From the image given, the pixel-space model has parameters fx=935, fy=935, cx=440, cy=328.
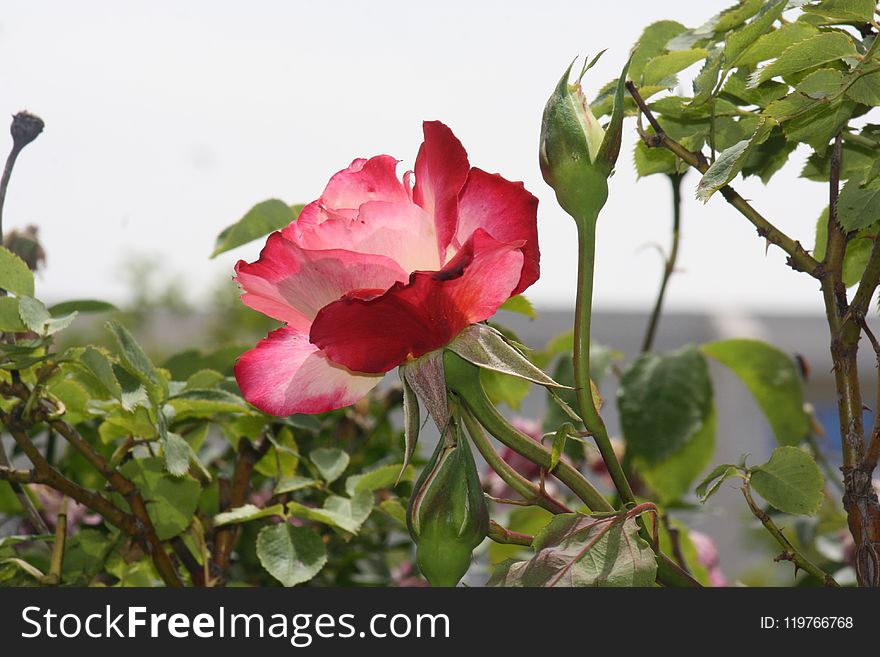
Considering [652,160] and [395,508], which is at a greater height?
[652,160]

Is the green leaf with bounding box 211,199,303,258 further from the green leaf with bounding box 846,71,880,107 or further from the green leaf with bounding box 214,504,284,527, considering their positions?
the green leaf with bounding box 846,71,880,107

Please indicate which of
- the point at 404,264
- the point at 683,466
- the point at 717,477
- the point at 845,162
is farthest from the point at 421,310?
the point at 683,466

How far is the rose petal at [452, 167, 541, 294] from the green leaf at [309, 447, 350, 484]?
244 mm

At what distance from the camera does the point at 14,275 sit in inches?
16.2

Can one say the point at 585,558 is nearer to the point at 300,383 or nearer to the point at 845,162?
the point at 300,383

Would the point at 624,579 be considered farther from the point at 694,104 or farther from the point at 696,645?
the point at 694,104

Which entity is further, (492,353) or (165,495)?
(165,495)

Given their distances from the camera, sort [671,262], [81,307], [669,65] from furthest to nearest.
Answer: [671,262] → [81,307] → [669,65]

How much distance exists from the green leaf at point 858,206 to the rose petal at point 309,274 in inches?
6.2

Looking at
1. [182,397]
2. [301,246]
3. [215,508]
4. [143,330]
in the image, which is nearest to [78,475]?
[215,508]

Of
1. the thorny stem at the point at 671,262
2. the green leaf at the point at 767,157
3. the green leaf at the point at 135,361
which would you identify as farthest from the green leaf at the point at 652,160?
the green leaf at the point at 135,361

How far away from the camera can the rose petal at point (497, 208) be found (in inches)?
11.3

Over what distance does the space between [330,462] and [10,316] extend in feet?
→ 0.60

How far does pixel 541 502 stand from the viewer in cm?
31
